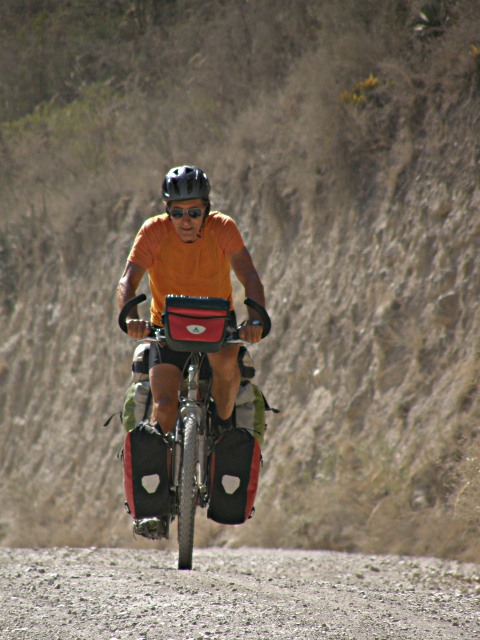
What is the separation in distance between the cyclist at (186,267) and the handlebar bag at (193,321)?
24 cm

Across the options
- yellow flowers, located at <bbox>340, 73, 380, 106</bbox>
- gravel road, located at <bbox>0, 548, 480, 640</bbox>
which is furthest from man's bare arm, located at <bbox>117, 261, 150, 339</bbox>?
yellow flowers, located at <bbox>340, 73, 380, 106</bbox>

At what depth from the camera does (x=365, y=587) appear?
729 cm

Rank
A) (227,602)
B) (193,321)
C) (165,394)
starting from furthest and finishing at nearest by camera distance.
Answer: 1. (165,394)
2. (193,321)
3. (227,602)

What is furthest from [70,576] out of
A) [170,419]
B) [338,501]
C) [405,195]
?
[405,195]

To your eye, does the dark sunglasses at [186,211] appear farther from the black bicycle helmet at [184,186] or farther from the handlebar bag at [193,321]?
the handlebar bag at [193,321]

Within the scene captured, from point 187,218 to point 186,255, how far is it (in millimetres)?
294

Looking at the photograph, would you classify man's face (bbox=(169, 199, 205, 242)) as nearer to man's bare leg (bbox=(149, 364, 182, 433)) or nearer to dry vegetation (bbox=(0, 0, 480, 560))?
man's bare leg (bbox=(149, 364, 182, 433))

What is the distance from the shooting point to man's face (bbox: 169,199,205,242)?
670cm

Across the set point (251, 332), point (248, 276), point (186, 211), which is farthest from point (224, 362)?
point (186, 211)

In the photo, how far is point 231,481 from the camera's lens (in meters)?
6.49

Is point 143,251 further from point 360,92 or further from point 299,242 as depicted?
point 360,92

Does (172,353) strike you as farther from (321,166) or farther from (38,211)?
(38,211)

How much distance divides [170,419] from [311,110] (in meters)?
9.10

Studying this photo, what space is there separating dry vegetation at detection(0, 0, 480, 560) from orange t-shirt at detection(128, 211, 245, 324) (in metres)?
3.71
